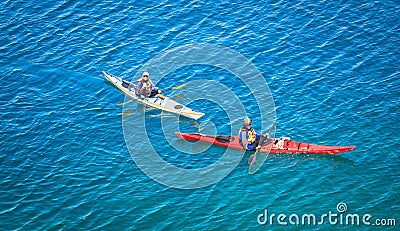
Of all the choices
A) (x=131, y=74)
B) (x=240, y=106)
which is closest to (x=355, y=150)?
(x=240, y=106)

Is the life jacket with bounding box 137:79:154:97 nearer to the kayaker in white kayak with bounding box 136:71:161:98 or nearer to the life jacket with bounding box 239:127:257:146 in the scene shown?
the kayaker in white kayak with bounding box 136:71:161:98

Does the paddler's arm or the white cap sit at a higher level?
the white cap

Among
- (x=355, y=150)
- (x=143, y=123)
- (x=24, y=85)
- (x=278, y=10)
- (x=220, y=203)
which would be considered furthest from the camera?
(x=278, y=10)

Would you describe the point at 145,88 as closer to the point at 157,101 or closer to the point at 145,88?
the point at 145,88

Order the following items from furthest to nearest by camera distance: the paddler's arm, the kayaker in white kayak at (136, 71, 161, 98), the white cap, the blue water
→ the kayaker in white kayak at (136, 71, 161, 98) → the paddler's arm → the white cap → the blue water

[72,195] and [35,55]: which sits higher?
[35,55]

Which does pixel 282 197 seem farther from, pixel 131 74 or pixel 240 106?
pixel 131 74

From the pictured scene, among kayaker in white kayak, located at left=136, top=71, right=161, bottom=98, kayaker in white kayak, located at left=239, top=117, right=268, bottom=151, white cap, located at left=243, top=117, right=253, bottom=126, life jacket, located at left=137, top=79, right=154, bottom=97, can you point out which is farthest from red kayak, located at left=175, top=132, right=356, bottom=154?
life jacket, located at left=137, top=79, right=154, bottom=97
